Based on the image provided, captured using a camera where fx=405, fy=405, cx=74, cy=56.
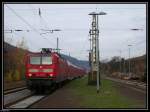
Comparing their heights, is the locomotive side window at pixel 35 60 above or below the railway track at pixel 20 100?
above

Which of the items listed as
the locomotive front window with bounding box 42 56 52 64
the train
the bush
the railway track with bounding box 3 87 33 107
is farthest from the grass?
the bush

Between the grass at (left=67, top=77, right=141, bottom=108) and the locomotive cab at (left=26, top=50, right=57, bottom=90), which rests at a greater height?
the locomotive cab at (left=26, top=50, right=57, bottom=90)

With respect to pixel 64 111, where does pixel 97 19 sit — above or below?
above

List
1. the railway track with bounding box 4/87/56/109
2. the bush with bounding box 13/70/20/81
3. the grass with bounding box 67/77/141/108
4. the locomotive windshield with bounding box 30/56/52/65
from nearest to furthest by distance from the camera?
1. the grass with bounding box 67/77/141/108
2. the railway track with bounding box 4/87/56/109
3. the locomotive windshield with bounding box 30/56/52/65
4. the bush with bounding box 13/70/20/81

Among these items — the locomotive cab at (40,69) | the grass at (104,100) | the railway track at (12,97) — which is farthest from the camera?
the locomotive cab at (40,69)

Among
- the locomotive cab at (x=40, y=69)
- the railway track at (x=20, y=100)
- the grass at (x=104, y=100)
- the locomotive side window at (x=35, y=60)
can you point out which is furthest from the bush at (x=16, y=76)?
the grass at (x=104, y=100)

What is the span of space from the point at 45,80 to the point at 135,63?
67831 millimetres

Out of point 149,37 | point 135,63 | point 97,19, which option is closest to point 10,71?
point 97,19

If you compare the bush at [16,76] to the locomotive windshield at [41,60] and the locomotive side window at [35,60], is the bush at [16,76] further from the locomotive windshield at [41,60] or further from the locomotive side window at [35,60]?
the locomotive windshield at [41,60]

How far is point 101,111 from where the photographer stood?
1589 cm

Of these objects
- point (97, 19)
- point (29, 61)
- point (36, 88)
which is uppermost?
point (97, 19)

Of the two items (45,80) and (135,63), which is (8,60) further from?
(135,63)

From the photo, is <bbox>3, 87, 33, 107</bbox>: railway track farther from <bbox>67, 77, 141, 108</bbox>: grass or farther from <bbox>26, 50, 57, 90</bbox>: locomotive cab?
<bbox>67, 77, 141, 108</bbox>: grass

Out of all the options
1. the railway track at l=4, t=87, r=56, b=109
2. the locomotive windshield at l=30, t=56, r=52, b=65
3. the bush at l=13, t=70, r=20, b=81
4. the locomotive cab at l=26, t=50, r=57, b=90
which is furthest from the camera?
the bush at l=13, t=70, r=20, b=81
